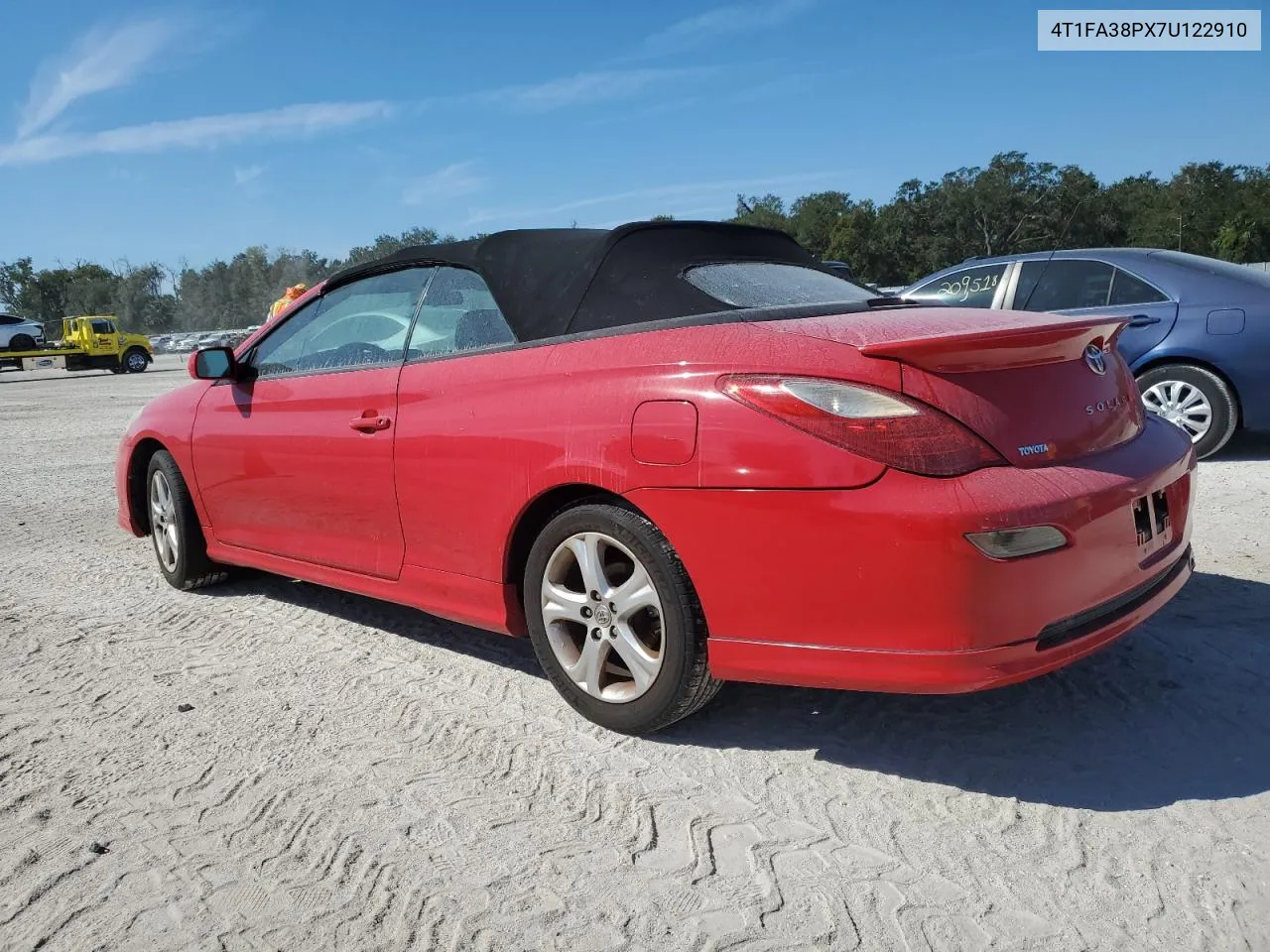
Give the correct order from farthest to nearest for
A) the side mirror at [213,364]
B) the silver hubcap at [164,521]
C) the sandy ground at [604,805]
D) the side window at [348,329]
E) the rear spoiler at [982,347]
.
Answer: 1. the silver hubcap at [164,521]
2. the side mirror at [213,364]
3. the side window at [348,329]
4. the rear spoiler at [982,347]
5. the sandy ground at [604,805]

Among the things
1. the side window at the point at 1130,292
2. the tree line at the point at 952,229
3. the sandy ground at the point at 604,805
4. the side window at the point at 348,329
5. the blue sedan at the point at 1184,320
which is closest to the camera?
the sandy ground at the point at 604,805

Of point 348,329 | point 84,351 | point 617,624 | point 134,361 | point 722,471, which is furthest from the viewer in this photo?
point 134,361

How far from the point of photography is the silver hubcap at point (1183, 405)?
691 cm

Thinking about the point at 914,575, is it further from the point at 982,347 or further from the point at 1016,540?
the point at 982,347

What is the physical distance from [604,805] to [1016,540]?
122 cm

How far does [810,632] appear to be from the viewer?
2564 mm

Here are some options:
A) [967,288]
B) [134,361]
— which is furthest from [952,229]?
[967,288]

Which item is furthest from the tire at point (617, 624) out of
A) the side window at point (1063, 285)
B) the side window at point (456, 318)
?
the side window at point (1063, 285)

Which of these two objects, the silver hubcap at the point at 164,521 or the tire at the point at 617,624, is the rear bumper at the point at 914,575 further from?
the silver hubcap at the point at 164,521

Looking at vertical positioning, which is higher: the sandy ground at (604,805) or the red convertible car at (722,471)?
the red convertible car at (722,471)

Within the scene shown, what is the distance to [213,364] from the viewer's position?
174 inches

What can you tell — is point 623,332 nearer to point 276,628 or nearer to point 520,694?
point 520,694

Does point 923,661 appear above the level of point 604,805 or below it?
above

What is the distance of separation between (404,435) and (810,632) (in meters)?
1.61
